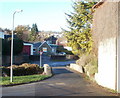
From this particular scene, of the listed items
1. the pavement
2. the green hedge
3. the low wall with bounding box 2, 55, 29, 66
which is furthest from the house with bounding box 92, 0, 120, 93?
the low wall with bounding box 2, 55, 29, 66

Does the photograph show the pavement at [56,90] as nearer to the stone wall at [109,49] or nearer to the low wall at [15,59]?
the stone wall at [109,49]

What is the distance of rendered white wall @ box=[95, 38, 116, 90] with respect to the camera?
33.0ft

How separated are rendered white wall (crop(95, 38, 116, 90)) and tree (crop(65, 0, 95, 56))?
8761 millimetres

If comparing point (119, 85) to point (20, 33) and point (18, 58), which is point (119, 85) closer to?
point (18, 58)

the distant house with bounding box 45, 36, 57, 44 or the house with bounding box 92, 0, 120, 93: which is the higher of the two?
the distant house with bounding box 45, 36, 57, 44

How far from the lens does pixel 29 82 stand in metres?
13.2

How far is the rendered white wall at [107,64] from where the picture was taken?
10.1 meters

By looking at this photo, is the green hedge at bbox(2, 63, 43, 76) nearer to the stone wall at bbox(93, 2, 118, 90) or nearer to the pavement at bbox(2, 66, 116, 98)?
the pavement at bbox(2, 66, 116, 98)

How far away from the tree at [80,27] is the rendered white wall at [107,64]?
8.76m

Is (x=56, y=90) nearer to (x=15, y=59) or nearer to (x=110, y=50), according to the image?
(x=110, y=50)

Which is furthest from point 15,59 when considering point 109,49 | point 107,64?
point 109,49

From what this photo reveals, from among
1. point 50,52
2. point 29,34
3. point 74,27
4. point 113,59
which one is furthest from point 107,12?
point 29,34

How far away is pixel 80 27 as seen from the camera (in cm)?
2339

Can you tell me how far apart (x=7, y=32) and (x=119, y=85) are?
1870 inches
